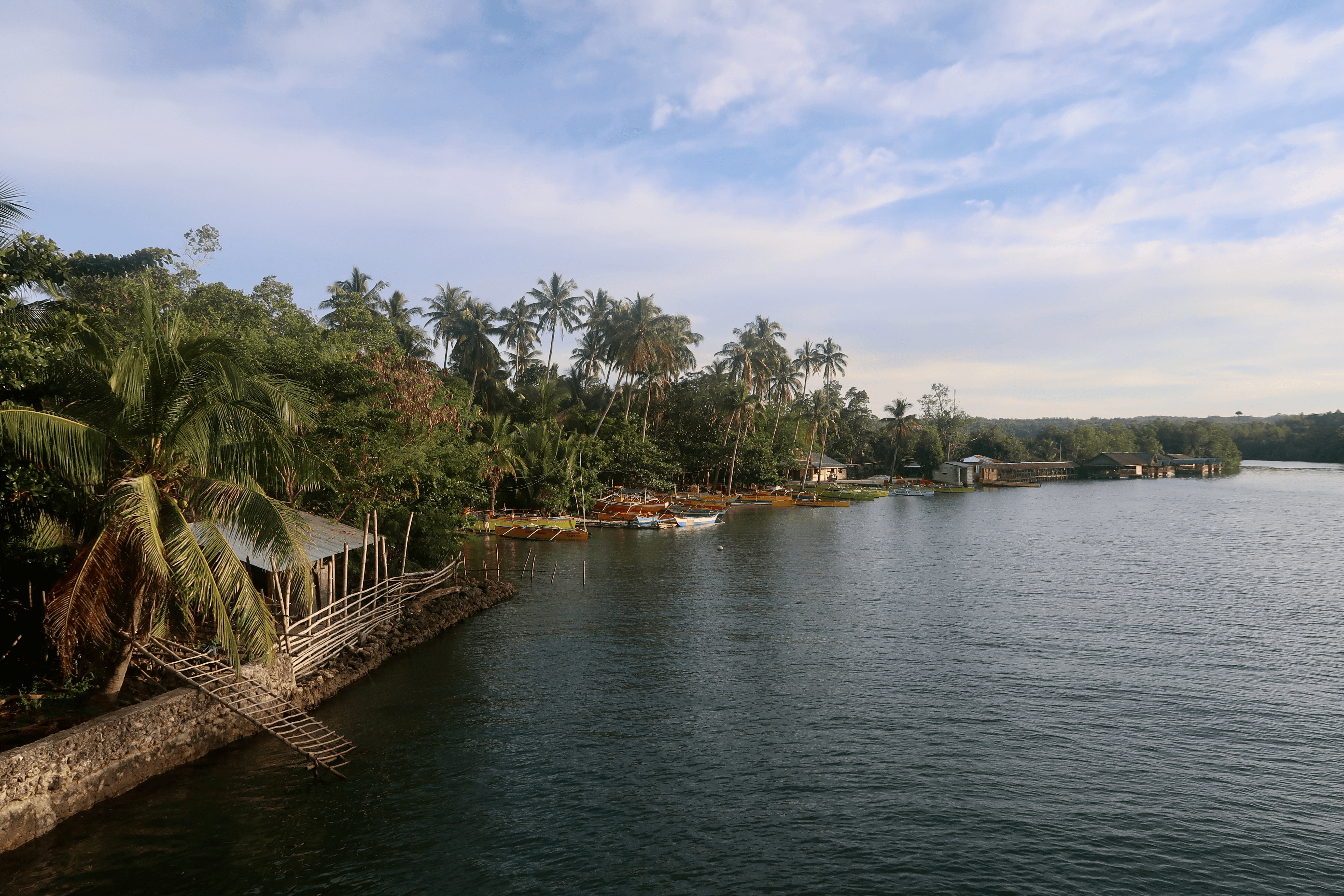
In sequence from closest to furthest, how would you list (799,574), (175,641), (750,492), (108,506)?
1. (108,506)
2. (175,641)
3. (799,574)
4. (750,492)

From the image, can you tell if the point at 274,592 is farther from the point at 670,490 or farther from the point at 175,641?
the point at 670,490

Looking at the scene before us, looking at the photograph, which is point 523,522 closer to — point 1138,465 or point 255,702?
point 255,702

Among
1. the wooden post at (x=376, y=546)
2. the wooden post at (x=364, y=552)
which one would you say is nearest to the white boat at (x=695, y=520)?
the wooden post at (x=376, y=546)

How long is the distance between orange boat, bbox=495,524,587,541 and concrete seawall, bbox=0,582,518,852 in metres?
29.9

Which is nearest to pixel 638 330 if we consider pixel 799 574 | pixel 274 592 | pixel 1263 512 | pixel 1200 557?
pixel 799 574

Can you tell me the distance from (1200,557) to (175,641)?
5071cm

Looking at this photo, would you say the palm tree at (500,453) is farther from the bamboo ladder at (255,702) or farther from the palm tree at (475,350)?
the bamboo ladder at (255,702)

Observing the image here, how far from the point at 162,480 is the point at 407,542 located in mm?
14353

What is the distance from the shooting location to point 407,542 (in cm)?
2752

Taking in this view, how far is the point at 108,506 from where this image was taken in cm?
1264

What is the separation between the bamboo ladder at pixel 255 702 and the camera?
46.6 ft

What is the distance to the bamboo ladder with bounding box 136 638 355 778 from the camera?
46.6ft

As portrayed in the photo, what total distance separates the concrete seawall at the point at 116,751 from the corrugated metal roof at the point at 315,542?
2557 millimetres

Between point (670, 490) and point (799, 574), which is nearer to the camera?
point (799, 574)
